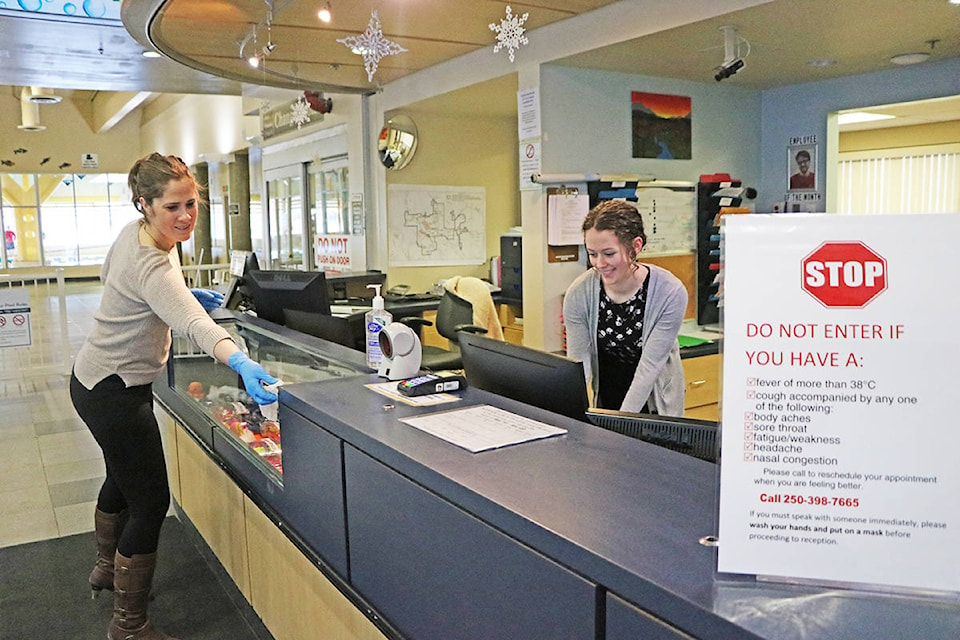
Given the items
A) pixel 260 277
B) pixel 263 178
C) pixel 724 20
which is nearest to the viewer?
pixel 724 20

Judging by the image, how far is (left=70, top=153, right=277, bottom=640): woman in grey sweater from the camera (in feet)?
8.31

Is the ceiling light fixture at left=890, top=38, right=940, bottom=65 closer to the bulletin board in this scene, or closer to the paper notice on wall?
the bulletin board

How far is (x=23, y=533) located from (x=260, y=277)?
171 cm

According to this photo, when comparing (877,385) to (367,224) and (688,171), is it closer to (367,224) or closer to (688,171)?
(688,171)

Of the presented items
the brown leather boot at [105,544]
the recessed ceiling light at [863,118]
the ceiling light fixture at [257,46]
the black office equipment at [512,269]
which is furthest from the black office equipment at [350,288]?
the recessed ceiling light at [863,118]

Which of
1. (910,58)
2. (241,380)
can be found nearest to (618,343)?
(241,380)

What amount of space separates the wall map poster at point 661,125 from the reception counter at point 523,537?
3.28 meters

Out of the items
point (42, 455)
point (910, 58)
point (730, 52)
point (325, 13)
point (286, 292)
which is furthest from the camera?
point (42, 455)

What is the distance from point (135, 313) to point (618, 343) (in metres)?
1.65

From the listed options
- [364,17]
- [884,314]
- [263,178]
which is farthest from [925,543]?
[263,178]

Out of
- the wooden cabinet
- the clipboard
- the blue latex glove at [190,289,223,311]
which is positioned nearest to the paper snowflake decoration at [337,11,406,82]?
the clipboard

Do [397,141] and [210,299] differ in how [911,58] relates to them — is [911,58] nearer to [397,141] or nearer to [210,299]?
[397,141]

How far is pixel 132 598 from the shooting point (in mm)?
2732

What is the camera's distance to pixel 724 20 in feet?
11.6
